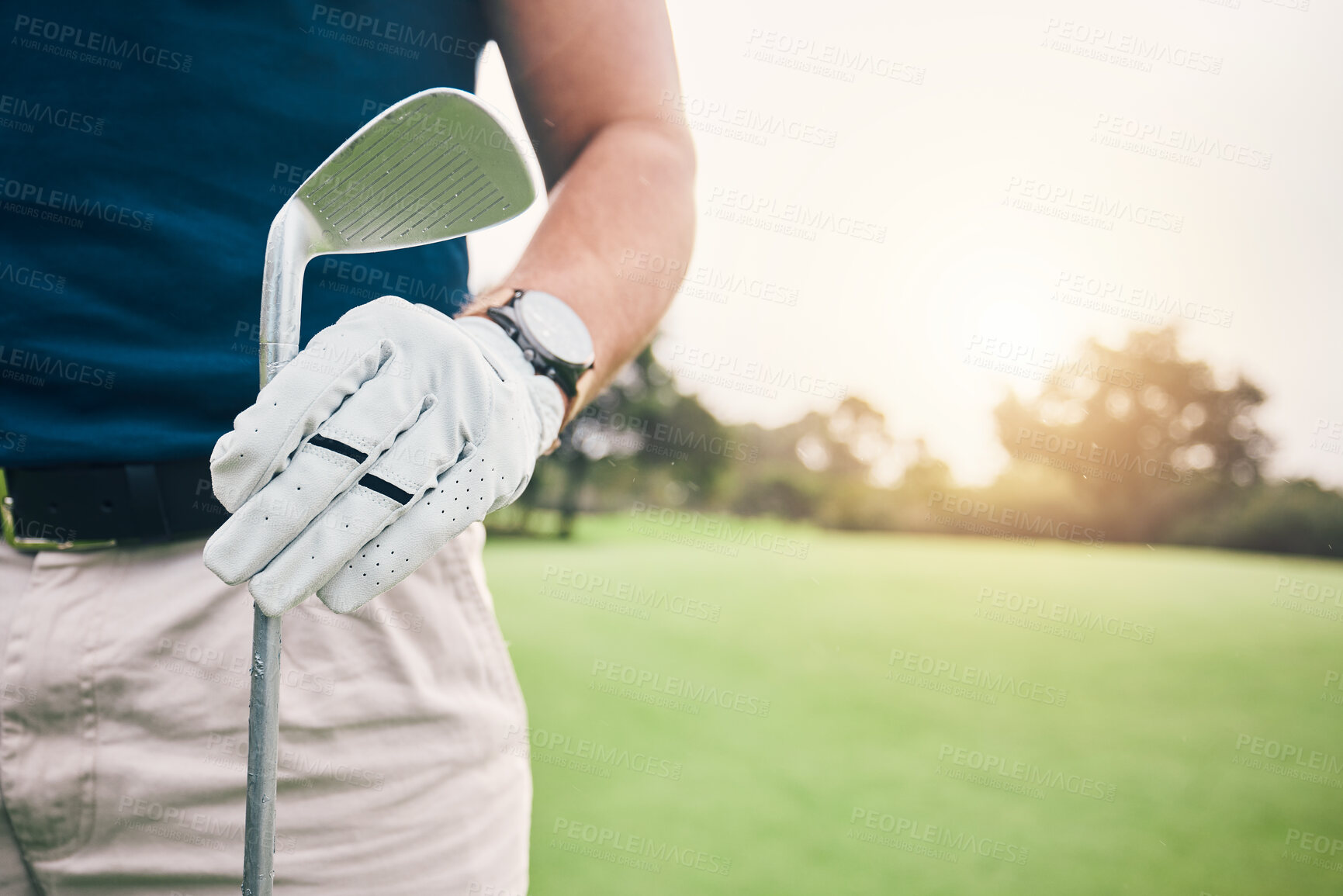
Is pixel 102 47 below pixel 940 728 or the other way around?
the other way around

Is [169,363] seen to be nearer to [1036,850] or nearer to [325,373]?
[325,373]

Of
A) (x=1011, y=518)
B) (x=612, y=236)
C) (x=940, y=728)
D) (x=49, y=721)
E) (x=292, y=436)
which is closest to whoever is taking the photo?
(x=292, y=436)

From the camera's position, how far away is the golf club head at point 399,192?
618 mm

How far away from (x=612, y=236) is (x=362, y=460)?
0.42 metres

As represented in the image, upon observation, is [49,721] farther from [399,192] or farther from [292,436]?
[399,192]

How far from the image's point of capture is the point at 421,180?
663mm

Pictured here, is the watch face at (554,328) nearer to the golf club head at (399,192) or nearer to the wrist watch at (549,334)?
the wrist watch at (549,334)

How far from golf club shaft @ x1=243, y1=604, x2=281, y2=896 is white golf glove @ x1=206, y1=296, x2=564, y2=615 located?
0.04 m

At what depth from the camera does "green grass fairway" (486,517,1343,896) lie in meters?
4.23

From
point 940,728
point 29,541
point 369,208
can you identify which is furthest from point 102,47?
point 940,728

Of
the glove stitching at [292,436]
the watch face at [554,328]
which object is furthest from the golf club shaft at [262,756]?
the watch face at [554,328]

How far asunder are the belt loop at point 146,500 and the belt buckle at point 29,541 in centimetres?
3

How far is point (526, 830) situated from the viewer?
2.97ft

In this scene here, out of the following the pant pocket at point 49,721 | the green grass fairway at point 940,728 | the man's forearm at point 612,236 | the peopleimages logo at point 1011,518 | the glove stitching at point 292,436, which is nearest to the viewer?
the glove stitching at point 292,436
